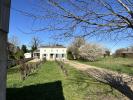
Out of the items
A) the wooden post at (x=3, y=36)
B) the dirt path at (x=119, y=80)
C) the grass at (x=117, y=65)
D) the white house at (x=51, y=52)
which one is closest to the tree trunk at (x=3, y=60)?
the wooden post at (x=3, y=36)

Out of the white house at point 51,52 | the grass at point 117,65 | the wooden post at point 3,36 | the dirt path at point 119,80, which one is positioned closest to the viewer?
the wooden post at point 3,36

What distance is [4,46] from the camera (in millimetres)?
5020

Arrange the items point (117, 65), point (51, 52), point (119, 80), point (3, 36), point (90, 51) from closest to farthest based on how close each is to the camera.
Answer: point (3, 36), point (119, 80), point (117, 65), point (90, 51), point (51, 52)

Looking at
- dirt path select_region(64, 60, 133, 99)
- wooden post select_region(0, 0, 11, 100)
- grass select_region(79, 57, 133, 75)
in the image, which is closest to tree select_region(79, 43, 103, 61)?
grass select_region(79, 57, 133, 75)

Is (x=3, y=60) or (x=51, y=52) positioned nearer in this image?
(x=3, y=60)

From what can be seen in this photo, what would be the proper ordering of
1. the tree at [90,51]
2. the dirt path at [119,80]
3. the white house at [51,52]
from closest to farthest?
the dirt path at [119,80]
the tree at [90,51]
the white house at [51,52]

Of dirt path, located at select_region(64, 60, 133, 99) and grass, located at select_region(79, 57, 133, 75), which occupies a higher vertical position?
grass, located at select_region(79, 57, 133, 75)

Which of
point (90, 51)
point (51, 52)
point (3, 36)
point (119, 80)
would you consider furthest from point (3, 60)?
point (51, 52)

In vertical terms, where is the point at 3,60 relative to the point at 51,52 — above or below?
below

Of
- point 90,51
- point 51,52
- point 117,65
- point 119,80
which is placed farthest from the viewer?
point 51,52

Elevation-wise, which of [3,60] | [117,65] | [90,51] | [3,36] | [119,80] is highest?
[90,51]

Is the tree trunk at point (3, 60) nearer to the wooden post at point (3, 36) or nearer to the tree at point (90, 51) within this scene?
the wooden post at point (3, 36)

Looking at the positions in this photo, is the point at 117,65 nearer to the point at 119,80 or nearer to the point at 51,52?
the point at 119,80

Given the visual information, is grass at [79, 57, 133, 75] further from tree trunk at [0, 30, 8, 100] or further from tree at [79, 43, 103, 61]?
tree trunk at [0, 30, 8, 100]
